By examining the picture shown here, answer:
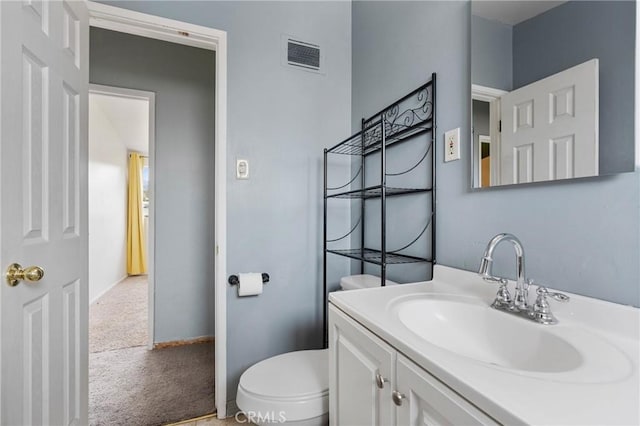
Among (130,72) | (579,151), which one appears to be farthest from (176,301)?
(579,151)

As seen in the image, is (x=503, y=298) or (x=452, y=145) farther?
(x=452, y=145)

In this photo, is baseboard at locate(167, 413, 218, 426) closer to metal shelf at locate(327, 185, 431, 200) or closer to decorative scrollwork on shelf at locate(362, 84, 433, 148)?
metal shelf at locate(327, 185, 431, 200)

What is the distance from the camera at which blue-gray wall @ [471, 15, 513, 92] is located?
95 centimetres

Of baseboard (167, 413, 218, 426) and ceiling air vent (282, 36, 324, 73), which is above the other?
ceiling air vent (282, 36, 324, 73)

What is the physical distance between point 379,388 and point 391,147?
1.14 metres

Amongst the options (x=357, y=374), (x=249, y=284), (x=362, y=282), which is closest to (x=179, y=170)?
(x=249, y=284)

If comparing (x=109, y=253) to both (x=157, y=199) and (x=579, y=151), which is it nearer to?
(x=157, y=199)

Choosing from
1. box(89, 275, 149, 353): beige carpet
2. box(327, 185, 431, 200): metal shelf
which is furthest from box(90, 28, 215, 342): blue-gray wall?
box(327, 185, 431, 200): metal shelf

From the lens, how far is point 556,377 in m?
0.50

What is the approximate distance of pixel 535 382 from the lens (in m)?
0.47

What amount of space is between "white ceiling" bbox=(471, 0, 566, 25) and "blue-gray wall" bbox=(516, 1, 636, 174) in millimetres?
28

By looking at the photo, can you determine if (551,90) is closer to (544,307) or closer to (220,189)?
(544,307)

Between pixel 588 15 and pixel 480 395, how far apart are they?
3.13 ft

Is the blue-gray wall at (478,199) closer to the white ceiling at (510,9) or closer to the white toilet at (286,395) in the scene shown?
the white ceiling at (510,9)
